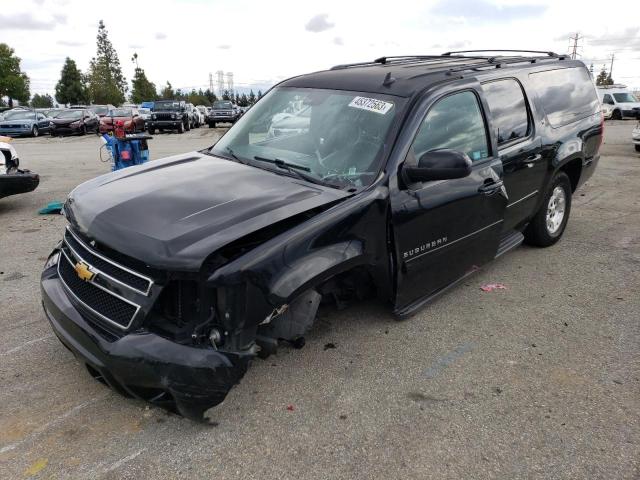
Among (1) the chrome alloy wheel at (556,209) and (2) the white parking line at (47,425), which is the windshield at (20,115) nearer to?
(1) the chrome alloy wheel at (556,209)

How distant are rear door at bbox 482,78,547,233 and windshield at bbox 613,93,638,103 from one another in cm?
2962

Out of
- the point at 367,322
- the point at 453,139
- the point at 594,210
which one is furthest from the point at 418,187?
the point at 594,210

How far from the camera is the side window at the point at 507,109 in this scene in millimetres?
4277

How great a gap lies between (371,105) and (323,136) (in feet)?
1.33

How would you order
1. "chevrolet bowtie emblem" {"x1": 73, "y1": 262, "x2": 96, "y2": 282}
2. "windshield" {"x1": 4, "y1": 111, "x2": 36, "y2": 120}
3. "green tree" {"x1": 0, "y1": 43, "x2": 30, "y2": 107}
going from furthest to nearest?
"green tree" {"x1": 0, "y1": 43, "x2": 30, "y2": 107} → "windshield" {"x1": 4, "y1": 111, "x2": 36, "y2": 120} → "chevrolet bowtie emblem" {"x1": 73, "y1": 262, "x2": 96, "y2": 282}

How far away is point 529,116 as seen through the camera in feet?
15.7

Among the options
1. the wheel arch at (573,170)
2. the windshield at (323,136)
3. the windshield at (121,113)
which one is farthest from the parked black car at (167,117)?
the windshield at (323,136)

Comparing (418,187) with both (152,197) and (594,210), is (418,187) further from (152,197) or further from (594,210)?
(594,210)

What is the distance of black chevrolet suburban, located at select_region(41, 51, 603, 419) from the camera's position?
8.36ft

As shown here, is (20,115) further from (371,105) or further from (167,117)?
(371,105)

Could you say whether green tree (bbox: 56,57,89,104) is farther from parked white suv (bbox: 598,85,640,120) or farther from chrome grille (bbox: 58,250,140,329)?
chrome grille (bbox: 58,250,140,329)

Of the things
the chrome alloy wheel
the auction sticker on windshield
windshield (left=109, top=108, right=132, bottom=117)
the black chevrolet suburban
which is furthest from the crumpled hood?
windshield (left=109, top=108, right=132, bottom=117)

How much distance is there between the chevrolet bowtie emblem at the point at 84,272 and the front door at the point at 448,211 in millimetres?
1825

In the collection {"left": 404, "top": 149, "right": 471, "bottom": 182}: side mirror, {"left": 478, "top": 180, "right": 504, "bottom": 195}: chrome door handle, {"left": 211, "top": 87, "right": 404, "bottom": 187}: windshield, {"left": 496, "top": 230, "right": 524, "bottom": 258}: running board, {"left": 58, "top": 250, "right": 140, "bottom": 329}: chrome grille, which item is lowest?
{"left": 496, "top": 230, "right": 524, "bottom": 258}: running board
